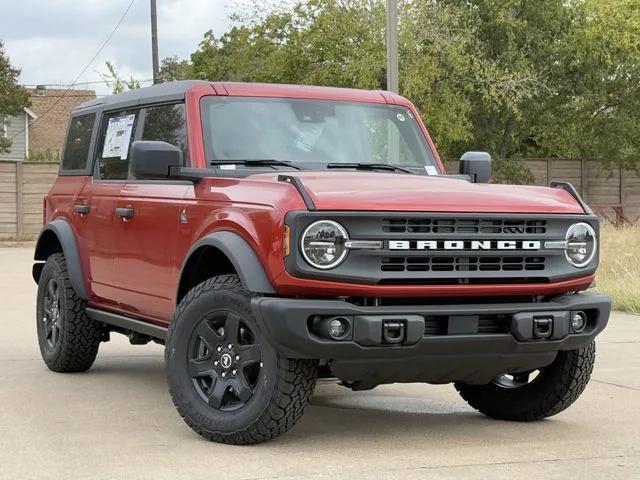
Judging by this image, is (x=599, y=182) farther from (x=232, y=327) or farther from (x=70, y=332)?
(x=232, y=327)

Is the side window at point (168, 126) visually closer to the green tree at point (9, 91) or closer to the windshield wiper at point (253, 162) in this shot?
the windshield wiper at point (253, 162)

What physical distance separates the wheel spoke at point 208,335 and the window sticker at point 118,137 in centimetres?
228

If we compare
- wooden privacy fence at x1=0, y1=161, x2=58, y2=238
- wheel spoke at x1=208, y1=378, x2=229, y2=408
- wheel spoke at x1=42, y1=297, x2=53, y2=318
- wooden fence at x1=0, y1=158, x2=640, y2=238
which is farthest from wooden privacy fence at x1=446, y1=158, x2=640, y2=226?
wheel spoke at x1=208, y1=378, x2=229, y2=408

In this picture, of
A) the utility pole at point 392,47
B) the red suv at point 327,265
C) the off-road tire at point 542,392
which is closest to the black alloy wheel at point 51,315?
the red suv at point 327,265

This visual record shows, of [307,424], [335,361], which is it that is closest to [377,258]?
[335,361]

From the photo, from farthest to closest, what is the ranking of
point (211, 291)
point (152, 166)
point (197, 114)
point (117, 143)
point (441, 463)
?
point (117, 143), point (197, 114), point (152, 166), point (211, 291), point (441, 463)

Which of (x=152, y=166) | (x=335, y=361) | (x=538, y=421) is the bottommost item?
(x=538, y=421)

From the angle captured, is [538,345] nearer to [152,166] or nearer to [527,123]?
[152,166]

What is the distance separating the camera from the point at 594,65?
3638 centimetres

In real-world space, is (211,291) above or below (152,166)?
below


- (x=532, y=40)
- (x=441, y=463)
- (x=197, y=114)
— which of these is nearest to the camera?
(x=441, y=463)

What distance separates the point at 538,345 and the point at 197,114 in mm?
2544

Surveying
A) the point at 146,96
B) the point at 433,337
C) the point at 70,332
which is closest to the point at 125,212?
the point at 146,96

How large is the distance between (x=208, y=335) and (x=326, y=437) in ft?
2.88
